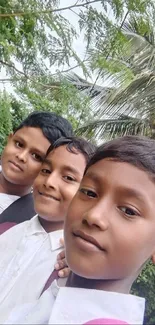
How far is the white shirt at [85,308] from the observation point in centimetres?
44

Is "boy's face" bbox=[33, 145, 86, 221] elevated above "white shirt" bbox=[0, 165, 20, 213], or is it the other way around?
"boy's face" bbox=[33, 145, 86, 221]

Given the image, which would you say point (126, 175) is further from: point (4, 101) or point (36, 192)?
point (4, 101)

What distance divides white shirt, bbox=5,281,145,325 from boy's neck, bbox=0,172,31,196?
60cm

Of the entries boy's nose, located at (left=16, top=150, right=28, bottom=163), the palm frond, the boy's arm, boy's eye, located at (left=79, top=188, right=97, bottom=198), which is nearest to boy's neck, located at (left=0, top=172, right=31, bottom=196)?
boy's nose, located at (left=16, top=150, right=28, bottom=163)

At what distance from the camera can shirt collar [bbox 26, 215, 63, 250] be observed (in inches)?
29.6

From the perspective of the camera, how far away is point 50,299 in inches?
19.8

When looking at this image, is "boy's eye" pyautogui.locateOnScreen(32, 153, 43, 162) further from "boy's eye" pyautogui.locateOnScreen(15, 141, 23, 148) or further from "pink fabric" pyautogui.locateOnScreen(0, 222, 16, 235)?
"pink fabric" pyautogui.locateOnScreen(0, 222, 16, 235)

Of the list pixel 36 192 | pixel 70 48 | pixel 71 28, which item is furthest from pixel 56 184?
pixel 70 48

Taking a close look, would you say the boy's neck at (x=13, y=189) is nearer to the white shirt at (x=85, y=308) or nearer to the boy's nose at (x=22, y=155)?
the boy's nose at (x=22, y=155)

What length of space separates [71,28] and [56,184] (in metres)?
1.80

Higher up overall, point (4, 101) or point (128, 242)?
point (128, 242)

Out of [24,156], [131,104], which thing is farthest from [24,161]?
[131,104]

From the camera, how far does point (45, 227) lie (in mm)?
818

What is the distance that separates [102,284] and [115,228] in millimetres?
75
